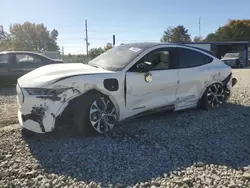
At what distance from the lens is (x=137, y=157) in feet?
11.1

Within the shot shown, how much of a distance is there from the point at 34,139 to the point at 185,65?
10.4 ft

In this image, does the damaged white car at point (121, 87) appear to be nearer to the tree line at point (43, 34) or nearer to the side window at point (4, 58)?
the side window at point (4, 58)

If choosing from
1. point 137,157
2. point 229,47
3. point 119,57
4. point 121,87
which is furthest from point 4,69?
point 229,47

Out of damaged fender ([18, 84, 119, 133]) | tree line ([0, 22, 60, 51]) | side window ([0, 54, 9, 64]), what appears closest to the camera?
damaged fender ([18, 84, 119, 133])

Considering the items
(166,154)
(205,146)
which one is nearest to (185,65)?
(205,146)

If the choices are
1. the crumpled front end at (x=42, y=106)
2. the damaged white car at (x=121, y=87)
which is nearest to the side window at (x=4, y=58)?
the damaged white car at (x=121, y=87)

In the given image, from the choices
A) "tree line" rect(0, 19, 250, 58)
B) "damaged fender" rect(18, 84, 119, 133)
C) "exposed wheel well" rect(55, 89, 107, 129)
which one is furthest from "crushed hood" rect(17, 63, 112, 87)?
"tree line" rect(0, 19, 250, 58)

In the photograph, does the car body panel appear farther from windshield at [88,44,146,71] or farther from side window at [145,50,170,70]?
windshield at [88,44,146,71]

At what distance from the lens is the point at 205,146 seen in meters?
3.78

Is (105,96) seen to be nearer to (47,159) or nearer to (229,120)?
(47,159)

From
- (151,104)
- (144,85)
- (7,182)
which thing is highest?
(144,85)

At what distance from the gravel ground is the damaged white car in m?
0.32

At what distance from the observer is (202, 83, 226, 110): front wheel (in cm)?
559

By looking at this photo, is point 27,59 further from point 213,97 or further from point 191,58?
point 213,97
